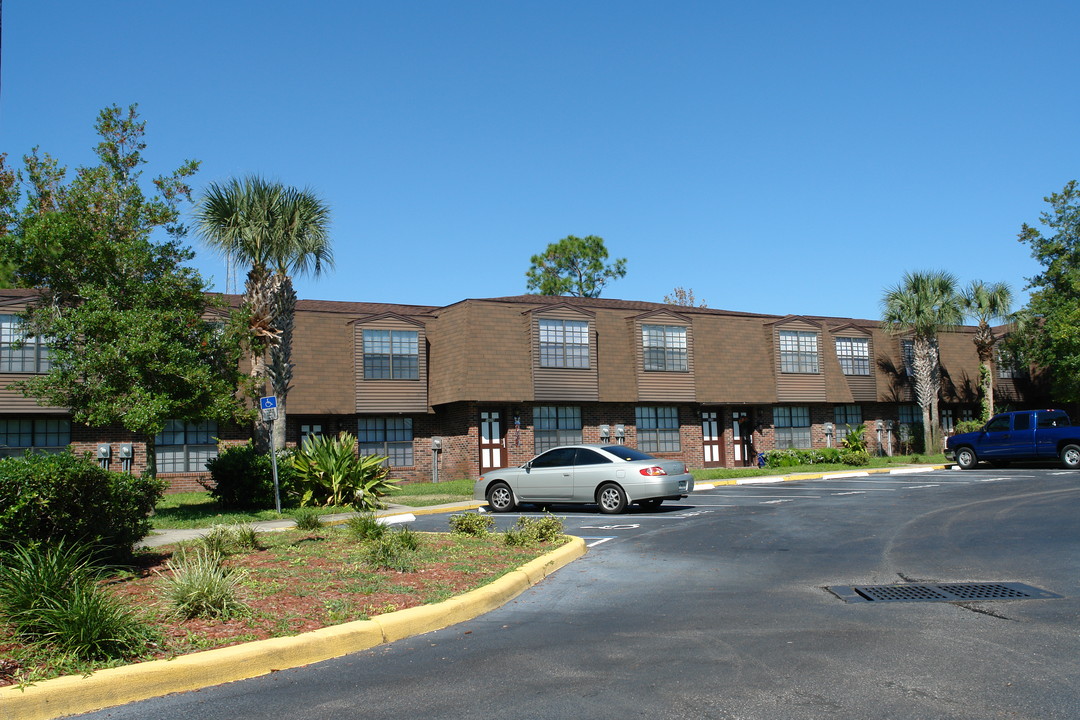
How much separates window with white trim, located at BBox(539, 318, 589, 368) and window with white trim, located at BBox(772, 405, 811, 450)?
9.80 m

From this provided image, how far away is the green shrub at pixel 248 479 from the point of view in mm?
19406

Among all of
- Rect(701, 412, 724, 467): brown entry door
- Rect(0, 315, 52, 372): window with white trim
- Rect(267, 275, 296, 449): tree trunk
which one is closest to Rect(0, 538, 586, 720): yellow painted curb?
Rect(267, 275, 296, 449): tree trunk

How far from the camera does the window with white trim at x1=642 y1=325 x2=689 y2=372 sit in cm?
3341

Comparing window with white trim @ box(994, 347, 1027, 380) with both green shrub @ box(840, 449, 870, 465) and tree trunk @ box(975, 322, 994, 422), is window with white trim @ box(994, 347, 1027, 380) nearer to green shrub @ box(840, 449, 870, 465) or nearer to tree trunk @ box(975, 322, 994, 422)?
tree trunk @ box(975, 322, 994, 422)

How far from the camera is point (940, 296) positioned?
3769cm

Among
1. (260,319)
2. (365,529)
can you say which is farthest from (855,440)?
(365,529)

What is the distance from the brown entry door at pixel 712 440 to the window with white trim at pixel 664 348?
276cm

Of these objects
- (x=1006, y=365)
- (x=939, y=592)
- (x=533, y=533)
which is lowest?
(x=939, y=592)

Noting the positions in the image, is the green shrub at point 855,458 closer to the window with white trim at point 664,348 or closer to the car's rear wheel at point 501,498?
the window with white trim at point 664,348

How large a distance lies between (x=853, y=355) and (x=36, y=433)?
31038 millimetres

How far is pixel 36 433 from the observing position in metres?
26.3

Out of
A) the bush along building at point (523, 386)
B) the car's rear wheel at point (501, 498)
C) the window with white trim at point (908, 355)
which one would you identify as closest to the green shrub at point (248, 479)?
the car's rear wheel at point (501, 498)

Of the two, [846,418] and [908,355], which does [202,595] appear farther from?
[908,355]

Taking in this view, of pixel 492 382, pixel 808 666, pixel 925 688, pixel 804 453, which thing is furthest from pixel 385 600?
pixel 804 453
